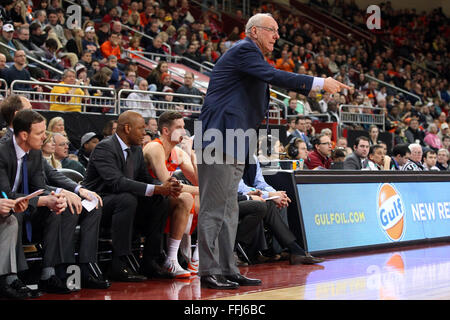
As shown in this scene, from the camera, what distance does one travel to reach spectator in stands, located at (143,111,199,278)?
18.7ft

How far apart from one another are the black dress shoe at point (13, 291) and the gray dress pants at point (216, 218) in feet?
4.33

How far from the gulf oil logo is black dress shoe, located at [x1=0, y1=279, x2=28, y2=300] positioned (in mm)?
4579

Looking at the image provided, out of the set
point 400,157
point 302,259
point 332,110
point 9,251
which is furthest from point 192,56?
point 9,251

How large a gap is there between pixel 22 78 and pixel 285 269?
247 inches

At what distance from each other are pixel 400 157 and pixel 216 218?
243 inches

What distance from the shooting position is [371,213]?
756 cm

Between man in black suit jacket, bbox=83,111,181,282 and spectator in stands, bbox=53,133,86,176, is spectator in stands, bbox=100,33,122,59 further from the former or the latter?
man in black suit jacket, bbox=83,111,181,282

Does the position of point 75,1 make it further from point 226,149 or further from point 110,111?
point 226,149

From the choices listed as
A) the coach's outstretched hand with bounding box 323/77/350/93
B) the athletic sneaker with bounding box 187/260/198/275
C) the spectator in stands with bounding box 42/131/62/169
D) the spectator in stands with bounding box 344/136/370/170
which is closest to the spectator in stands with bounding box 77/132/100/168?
the spectator in stands with bounding box 42/131/62/169

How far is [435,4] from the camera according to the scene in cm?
2808

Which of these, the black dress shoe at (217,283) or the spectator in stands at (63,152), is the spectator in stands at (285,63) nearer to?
the spectator in stands at (63,152)

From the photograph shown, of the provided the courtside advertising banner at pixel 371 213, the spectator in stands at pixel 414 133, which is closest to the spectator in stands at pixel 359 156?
the courtside advertising banner at pixel 371 213

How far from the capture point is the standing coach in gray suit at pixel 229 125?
16.0 ft
